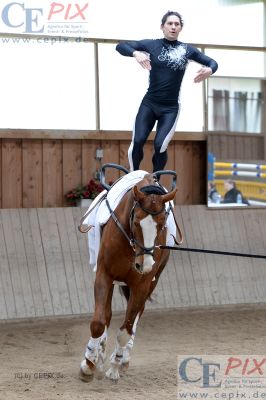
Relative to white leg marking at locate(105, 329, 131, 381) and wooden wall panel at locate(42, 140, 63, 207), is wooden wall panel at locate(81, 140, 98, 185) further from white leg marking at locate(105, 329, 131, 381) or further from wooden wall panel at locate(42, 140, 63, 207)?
white leg marking at locate(105, 329, 131, 381)

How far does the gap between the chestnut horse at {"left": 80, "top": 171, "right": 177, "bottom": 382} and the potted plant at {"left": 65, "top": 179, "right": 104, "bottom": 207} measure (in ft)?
12.0

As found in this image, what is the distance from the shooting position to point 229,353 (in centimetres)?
837

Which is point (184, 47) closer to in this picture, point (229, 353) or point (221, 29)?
point (229, 353)

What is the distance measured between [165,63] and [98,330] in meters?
2.09

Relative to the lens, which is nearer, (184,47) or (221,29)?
(184,47)

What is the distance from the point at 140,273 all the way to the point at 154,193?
0.53 metres

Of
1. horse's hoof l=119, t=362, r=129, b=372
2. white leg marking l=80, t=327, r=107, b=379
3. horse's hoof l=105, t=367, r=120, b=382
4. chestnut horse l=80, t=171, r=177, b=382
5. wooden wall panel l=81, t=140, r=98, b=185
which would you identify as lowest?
horse's hoof l=105, t=367, r=120, b=382

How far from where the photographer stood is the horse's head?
6113 millimetres

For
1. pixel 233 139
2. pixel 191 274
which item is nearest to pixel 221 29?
pixel 233 139

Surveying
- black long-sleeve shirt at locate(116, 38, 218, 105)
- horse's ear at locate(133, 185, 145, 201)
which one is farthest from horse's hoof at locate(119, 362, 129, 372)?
black long-sleeve shirt at locate(116, 38, 218, 105)

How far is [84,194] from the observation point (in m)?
10.6

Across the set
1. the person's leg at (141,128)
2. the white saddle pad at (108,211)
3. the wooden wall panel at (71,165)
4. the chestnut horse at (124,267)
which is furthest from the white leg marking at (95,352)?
the wooden wall panel at (71,165)

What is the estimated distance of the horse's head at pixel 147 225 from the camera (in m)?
6.11

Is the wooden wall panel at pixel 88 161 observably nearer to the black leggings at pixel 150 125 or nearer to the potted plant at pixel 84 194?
the potted plant at pixel 84 194
